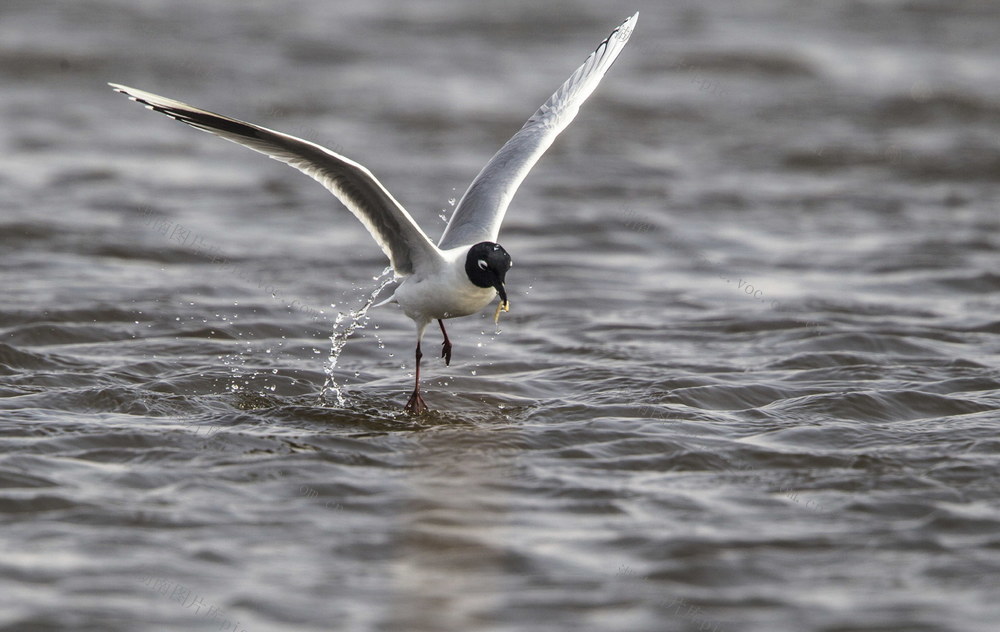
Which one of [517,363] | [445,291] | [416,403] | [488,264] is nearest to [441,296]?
[445,291]

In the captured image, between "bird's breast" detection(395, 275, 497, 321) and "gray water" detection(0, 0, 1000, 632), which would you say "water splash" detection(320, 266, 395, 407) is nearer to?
"gray water" detection(0, 0, 1000, 632)

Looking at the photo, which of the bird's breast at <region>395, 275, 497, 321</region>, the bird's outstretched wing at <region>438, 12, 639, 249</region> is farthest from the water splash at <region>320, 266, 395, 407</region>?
the bird's outstretched wing at <region>438, 12, 639, 249</region>

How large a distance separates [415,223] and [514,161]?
1.60 m

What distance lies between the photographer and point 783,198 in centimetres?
1361

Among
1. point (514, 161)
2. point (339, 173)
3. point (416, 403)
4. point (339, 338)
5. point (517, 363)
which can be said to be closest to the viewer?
point (339, 173)

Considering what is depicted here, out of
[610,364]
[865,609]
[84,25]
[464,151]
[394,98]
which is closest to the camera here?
[865,609]

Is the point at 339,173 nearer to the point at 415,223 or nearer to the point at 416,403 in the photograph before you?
the point at 415,223

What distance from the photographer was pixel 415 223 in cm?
699

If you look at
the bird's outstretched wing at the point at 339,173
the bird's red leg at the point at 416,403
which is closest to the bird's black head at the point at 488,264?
the bird's outstretched wing at the point at 339,173

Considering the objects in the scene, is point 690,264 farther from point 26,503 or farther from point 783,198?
point 26,503

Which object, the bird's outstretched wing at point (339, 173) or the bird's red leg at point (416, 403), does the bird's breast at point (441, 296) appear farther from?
the bird's red leg at point (416, 403)

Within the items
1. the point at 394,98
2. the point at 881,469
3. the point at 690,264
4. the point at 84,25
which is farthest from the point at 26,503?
the point at 84,25

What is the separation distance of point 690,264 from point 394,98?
23.6ft

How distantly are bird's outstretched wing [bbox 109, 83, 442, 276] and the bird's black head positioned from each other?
31 cm
